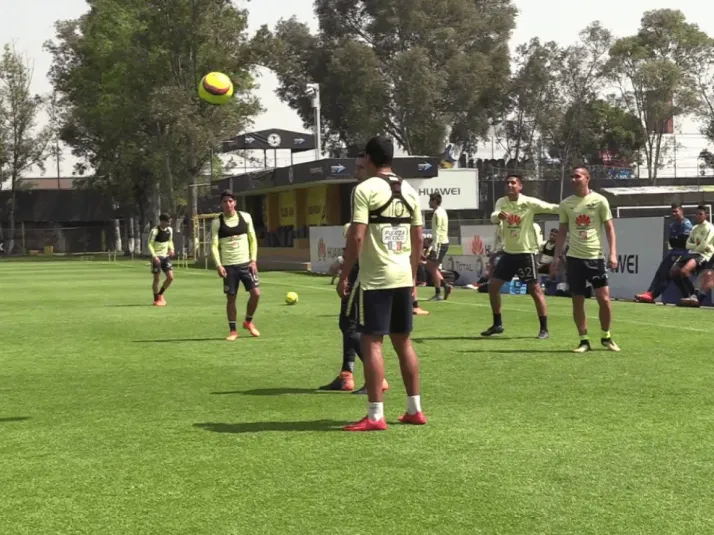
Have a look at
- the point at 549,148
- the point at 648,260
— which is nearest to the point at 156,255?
the point at 648,260

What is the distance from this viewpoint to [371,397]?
7.20 meters

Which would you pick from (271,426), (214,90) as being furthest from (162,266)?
(271,426)

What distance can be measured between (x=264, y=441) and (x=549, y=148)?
233 ft

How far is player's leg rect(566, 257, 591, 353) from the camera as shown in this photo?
1154cm

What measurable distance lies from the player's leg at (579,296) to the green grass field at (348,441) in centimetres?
30

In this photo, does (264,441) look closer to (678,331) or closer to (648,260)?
(678,331)

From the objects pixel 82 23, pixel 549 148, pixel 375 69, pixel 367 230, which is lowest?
pixel 367 230

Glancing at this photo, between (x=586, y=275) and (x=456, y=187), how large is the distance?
34.3 meters

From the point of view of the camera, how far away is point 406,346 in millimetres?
7363

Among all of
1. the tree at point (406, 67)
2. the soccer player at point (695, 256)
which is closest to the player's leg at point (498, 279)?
the soccer player at point (695, 256)

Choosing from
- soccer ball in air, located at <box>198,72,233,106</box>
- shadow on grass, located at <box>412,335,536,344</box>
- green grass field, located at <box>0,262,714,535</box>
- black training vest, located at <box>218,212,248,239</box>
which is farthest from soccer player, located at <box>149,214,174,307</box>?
shadow on grass, located at <box>412,335,536,344</box>

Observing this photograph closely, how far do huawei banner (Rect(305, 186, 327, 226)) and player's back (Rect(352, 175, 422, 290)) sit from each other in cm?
3544

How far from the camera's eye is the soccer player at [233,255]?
550 inches

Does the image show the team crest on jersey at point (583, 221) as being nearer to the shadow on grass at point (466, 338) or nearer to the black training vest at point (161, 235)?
the shadow on grass at point (466, 338)
